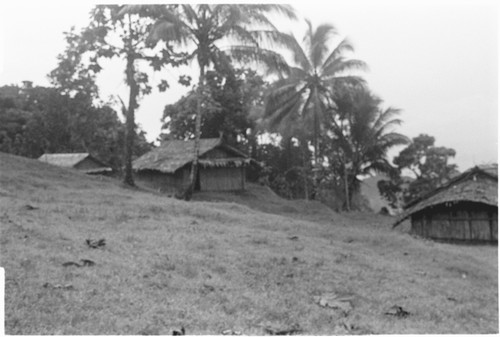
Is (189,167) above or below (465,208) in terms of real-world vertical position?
above

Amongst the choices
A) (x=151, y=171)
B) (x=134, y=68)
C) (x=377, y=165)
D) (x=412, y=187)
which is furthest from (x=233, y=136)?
(x=134, y=68)

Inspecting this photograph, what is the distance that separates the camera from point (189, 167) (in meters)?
22.5

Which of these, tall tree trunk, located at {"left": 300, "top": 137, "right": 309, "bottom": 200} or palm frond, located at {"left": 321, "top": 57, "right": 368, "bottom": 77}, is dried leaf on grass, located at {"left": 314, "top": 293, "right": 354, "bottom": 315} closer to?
palm frond, located at {"left": 321, "top": 57, "right": 368, "bottom": 77}

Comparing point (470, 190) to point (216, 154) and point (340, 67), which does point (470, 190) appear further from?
point (216, 154)

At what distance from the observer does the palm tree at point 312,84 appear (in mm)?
20172

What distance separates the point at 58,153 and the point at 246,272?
9.94 metres

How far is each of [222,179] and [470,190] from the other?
1192 cm

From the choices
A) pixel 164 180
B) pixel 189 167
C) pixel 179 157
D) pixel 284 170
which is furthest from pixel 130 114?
pixel 284 170

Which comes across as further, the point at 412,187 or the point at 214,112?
the point at 214,112

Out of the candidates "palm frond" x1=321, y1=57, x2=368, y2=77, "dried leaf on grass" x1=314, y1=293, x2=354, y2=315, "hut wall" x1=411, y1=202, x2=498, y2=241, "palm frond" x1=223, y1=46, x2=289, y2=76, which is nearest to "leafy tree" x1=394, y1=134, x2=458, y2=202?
"hut wall" x1=411, y1=202, x2=498, y2=241

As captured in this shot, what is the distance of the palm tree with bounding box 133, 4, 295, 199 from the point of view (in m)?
14.3

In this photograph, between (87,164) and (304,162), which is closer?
(87,164)

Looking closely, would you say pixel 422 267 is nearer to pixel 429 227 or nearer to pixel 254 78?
pixel 429 227

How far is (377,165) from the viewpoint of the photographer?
21.1 m
